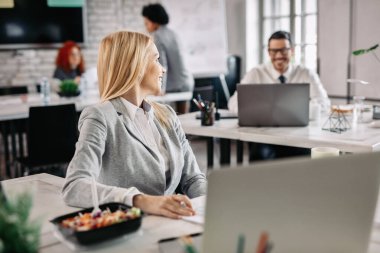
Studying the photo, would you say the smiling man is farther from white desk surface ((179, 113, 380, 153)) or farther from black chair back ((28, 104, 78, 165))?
black chair back ((28, 104, 78, 165))

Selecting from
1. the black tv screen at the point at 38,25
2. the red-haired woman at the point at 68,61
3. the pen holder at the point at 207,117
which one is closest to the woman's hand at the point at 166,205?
the pen holder at the point at 207,117

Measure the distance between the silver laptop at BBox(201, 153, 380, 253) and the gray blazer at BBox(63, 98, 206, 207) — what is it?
646 mm

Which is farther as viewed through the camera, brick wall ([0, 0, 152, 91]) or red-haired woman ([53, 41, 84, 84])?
brick wall ([0, 0, 152, 91])

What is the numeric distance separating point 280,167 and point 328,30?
479 centimetres

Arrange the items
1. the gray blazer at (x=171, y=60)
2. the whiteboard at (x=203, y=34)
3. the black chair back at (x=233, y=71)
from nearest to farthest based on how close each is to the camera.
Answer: the gray blazer at (x=171, y=60) → the whiteboard at (x=203, y=34) → the black chair back at (x=233, y=71)

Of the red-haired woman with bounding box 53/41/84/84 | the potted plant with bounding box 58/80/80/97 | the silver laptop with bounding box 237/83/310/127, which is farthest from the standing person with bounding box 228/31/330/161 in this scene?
the red-haired woman with bounding box 53/41/84/84

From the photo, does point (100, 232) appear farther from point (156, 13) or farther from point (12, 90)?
point (12, 90)

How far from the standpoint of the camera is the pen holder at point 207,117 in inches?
115

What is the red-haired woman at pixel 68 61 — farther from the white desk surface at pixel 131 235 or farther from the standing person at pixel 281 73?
the white desk surface at pixel 131 235

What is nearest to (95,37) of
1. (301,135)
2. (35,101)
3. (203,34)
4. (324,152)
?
(203,34)

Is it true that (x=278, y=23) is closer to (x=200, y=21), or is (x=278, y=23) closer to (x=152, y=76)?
(x=200, y=21)

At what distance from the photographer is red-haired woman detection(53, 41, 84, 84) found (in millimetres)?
5137

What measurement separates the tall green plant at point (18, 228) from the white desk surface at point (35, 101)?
2.82 metres

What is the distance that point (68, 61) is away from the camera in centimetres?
518
